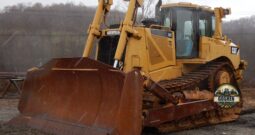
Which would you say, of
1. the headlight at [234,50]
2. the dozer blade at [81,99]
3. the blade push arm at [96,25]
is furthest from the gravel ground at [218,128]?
the blade push arm at [96,25]

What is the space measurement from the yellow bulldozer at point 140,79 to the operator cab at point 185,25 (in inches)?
0.9

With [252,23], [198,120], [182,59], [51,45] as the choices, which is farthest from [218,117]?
[252,23]

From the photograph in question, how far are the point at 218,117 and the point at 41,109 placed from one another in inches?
156

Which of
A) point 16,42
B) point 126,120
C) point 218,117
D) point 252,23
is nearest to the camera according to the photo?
point 126,120

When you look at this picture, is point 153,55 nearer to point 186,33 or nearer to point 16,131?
point 186,33

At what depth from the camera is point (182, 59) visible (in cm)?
1052

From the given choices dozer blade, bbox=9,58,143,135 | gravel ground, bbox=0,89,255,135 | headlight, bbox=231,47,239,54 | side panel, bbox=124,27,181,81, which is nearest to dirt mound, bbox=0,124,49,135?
gravel ground, bbox=0,89,255,135

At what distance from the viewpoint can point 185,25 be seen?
10.7 meters

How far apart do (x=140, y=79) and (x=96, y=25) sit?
9.20ft

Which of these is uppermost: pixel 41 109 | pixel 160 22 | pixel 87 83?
pixel 160 22

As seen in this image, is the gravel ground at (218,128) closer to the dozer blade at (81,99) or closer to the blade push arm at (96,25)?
the dozer blade at (81,99)

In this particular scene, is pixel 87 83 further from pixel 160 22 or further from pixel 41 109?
pixel 160 22

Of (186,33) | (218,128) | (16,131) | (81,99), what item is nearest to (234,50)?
(186,33)

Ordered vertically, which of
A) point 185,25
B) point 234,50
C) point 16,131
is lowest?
point 16,131
